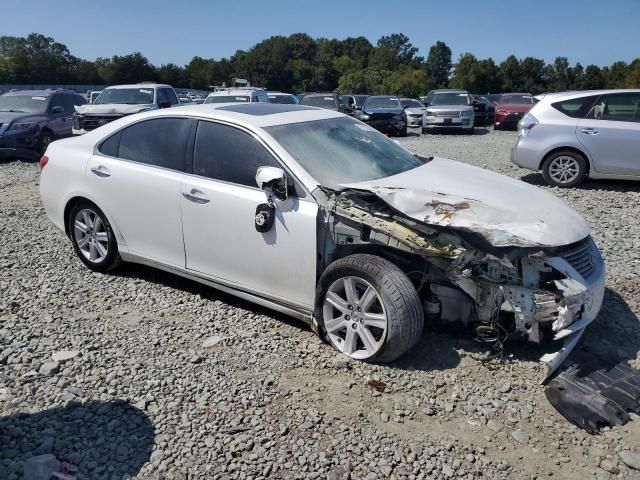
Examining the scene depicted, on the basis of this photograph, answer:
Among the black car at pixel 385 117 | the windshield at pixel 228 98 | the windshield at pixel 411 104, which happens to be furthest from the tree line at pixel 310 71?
the windshield at pixel 228 98

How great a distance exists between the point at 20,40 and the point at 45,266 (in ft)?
345

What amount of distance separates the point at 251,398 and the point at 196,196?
65.0 inches

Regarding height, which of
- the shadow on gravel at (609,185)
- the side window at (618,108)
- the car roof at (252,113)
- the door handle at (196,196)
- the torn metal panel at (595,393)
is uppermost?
the car roof at (252,113)

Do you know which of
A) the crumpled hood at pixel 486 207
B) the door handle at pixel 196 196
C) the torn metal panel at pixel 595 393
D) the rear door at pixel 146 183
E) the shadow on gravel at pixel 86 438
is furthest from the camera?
the rear door at pixel 146 183

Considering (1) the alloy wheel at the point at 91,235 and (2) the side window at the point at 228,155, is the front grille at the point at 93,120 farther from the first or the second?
(2) the side window at the point at 228,155

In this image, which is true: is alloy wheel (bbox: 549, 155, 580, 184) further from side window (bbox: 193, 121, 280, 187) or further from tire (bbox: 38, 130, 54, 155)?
tire (bbox: 38, 130, 54, 155)

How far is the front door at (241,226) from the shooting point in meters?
3.71

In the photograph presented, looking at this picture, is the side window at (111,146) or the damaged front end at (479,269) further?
the side window at (111,146)

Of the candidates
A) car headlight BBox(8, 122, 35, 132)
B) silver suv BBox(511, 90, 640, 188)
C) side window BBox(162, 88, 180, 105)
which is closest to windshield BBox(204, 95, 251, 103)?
side window BBox(162, 88, 180, 105)

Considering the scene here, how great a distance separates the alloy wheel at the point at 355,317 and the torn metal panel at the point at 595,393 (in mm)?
1112

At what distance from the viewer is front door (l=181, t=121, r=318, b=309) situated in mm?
3707

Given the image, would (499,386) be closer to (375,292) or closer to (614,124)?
(375,292)

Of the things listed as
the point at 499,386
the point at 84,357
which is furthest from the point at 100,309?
the point at 499,386

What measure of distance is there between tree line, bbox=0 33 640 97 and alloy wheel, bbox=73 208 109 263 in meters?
57.9
